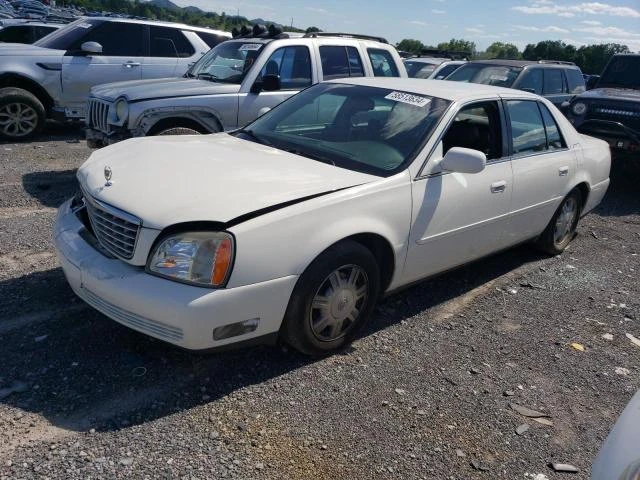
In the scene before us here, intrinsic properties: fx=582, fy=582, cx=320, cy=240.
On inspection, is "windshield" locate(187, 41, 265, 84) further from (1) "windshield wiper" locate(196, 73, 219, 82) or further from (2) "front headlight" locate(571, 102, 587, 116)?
(2) "front headlight" locate(571, 102, 587, 116)

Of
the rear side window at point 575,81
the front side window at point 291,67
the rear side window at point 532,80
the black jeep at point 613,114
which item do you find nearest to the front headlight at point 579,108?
the black jeep at point 613,114

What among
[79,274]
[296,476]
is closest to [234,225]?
[79,274]

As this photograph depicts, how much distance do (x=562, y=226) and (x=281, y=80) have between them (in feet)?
12.3

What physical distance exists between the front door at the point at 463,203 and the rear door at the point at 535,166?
17 centimetres

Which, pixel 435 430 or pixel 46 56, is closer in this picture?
pixel 435 430

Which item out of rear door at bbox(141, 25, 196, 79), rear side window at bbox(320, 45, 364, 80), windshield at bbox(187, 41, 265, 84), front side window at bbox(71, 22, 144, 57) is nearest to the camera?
windshield at bbox(187, 41, 265, 84)

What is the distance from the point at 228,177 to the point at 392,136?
126 centimetres

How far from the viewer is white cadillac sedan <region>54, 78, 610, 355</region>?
293cm

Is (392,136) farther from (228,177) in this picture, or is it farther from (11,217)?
(11,217)

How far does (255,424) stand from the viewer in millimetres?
2918

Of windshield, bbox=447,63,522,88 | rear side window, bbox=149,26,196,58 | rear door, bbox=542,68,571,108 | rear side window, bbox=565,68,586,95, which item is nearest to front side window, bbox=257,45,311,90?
rear side window, bbox=149,26,196,58

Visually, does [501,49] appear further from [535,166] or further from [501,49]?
[535,166]

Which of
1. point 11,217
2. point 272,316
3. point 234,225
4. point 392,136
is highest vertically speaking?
point 392,136

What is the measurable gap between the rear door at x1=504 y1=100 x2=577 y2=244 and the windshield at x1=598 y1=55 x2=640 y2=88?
605 cm
